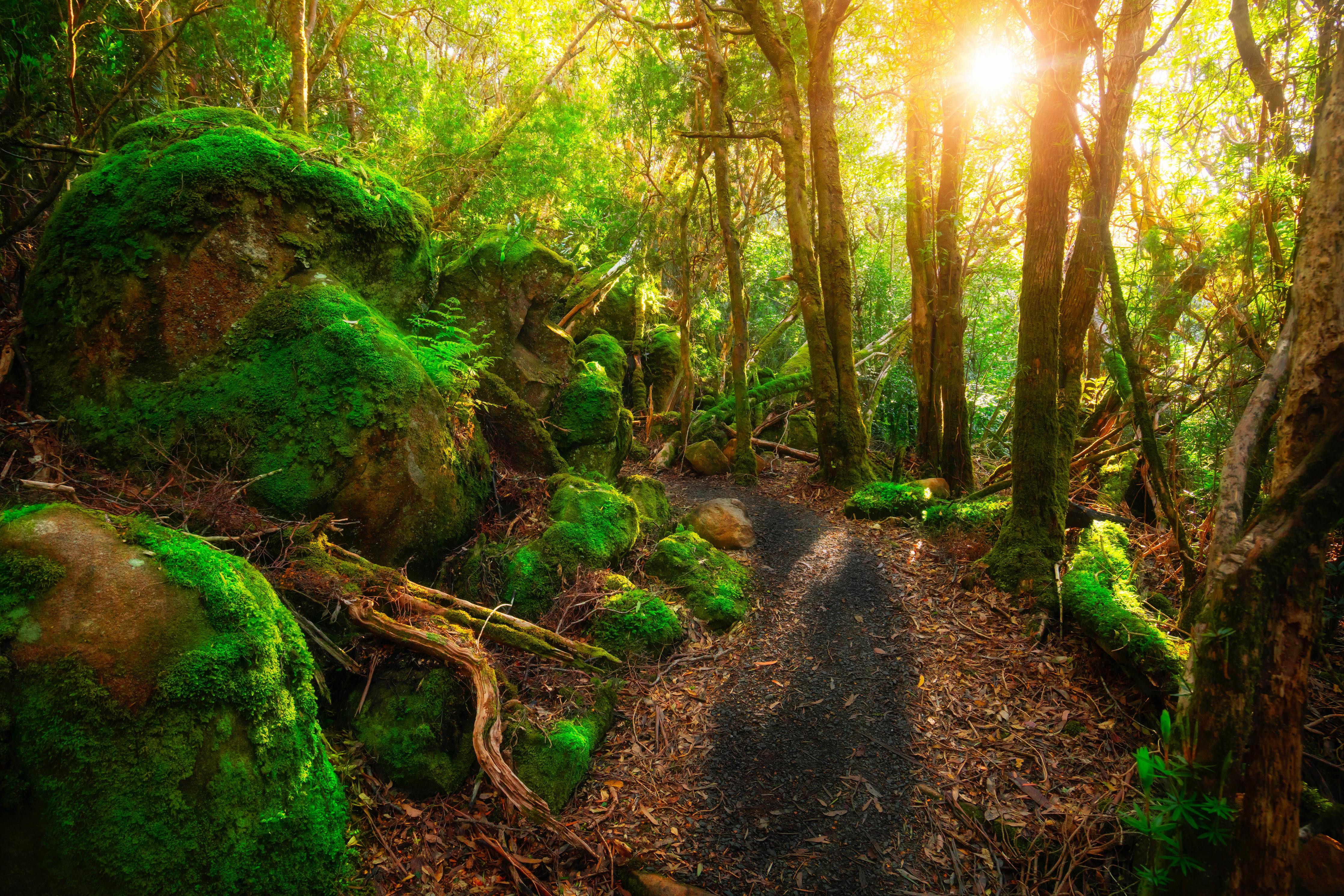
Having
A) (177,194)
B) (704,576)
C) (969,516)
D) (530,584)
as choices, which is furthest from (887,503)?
(177,194)

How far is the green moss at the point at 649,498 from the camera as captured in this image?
277 inches

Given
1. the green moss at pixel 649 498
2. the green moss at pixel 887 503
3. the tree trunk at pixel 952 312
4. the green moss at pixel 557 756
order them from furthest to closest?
the tree trunk at pixel 952 312 → the green moss at pixel 887 503 → the green moss at pixel 649 498 → the green moss at pixel 557 756

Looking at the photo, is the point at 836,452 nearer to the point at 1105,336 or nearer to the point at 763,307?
the point at 1105,336

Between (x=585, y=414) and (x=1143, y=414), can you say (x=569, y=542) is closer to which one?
(x=585, y=414)

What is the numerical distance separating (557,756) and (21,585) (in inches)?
101

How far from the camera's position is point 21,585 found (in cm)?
219

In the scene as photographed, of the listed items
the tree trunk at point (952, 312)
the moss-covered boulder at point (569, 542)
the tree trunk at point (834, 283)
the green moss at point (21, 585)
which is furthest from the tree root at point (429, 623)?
the tree trunk at point (952, 312)

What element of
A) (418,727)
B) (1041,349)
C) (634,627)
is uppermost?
(1041,349)

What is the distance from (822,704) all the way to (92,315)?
543 centimetres

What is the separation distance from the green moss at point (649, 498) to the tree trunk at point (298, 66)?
521 cm

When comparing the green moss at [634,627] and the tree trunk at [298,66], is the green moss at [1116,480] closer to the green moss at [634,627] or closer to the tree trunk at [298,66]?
the green moss at [634,627]

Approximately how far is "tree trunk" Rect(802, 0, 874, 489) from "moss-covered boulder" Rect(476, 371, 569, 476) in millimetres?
4451

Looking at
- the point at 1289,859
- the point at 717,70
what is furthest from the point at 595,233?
the point at 1289,859

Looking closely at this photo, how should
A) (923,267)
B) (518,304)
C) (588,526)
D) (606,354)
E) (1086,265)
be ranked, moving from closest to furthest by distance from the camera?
(588,526)
(1086,265)
(518,304)
(923,267)
(606,354)
